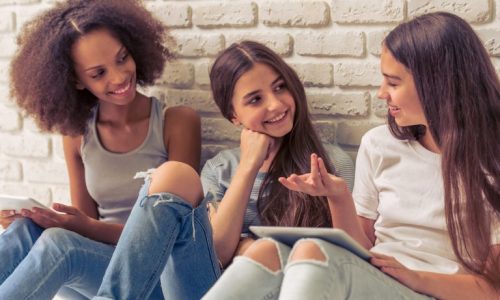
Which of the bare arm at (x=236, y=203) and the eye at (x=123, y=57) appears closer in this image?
the bare arm at (x=236, y=203)

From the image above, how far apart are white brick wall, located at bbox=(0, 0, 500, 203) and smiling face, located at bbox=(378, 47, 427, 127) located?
1.05ft

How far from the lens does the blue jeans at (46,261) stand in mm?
1506

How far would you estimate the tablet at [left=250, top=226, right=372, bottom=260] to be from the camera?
4.02ft

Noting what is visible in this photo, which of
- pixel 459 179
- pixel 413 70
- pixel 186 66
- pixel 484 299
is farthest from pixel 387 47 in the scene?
pixel 186 66

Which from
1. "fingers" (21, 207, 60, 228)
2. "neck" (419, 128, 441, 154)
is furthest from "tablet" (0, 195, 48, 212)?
"neck" (419, 128, 441, 154)

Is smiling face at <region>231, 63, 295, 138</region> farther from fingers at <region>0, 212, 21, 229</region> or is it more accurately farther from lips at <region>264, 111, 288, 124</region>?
fingers at <region>0, 212, 21, 229</region>

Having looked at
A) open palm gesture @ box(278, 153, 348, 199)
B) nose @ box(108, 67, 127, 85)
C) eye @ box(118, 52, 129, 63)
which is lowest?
open palm gesture @ box(278, 153, 348, 199)

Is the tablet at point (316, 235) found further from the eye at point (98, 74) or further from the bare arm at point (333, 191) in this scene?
the eye at point (98, 74)

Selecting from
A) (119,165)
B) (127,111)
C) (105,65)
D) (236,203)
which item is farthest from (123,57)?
(236,203)

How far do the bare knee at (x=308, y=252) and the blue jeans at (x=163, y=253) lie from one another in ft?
1.03

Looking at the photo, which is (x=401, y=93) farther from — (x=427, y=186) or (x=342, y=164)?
(x=342, y=164)

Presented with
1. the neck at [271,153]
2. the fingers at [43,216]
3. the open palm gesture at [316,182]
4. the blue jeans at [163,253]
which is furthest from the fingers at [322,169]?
the fingers at [43,216]

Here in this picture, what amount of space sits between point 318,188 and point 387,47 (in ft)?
1.07

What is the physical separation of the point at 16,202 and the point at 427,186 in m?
0.90
